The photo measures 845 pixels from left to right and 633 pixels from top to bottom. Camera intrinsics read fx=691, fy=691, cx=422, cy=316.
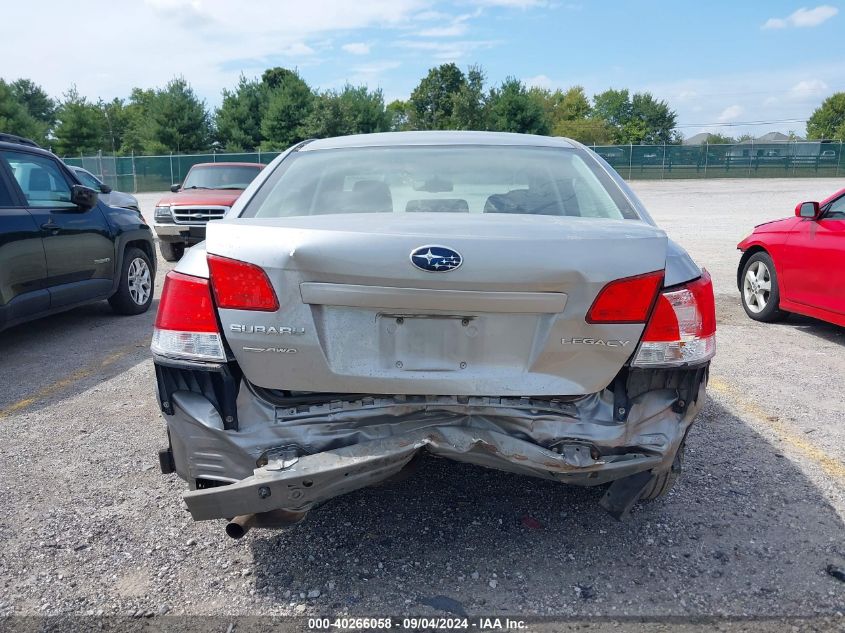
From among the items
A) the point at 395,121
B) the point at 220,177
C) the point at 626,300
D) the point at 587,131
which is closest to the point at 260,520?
the point at 626,300

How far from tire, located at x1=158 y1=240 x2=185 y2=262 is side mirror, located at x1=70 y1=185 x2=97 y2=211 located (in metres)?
5.78

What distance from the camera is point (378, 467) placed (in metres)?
2.34

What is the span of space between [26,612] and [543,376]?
2.02 meters

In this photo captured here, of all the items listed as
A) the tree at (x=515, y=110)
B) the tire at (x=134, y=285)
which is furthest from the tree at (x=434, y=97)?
the tire at (x=134, y=285)

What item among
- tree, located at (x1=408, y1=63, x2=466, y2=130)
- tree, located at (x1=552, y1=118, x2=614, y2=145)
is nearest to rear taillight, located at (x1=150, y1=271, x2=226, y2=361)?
tree, located at (x1=408, y1=63, x2=466, y2=130)

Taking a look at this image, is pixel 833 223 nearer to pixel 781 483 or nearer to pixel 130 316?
pixel 781 483

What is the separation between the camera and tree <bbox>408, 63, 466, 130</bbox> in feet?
209

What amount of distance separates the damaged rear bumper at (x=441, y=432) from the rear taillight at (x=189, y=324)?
122mm

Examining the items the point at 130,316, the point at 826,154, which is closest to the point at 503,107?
the point at 826,154

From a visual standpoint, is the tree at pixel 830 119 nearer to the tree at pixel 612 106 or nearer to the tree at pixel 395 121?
the tree at pixel 612 106

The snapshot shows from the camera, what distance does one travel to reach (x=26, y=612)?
2.47 metres

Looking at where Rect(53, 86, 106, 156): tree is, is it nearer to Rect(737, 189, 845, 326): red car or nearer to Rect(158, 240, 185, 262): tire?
Rect(158, 240, 185, 262): tire

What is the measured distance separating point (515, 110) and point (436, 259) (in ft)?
184

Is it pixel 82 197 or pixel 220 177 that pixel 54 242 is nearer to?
pixel 82 197
